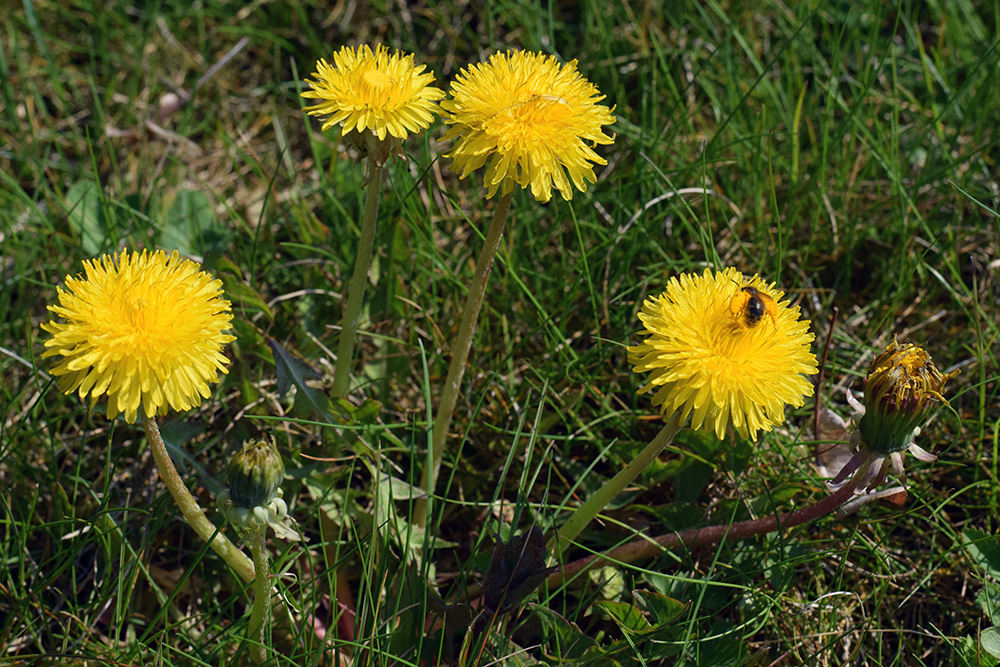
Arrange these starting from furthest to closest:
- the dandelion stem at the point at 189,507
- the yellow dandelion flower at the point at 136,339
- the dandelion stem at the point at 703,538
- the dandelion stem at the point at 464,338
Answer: the dandelion stem at the point at 703,538 < the dandelion stem at the point at 464,338 < the dandelion stem at the point at 189,507 < the yellow dandelion flower at the point at 136,339

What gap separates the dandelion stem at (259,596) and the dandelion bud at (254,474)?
0.09 m

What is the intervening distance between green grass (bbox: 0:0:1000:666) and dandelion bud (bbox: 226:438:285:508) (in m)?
0.20

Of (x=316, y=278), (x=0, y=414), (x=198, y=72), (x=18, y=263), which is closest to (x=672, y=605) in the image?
(x=316, y=278)

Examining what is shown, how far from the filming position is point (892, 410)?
150cm

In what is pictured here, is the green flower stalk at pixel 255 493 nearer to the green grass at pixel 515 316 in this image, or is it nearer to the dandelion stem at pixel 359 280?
the green grass at pixel 515 316

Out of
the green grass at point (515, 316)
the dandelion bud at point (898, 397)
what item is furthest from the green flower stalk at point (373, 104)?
the dandelion bud at point (898, 397)

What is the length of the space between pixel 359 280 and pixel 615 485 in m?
0.69

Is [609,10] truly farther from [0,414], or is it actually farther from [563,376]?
[0,414]

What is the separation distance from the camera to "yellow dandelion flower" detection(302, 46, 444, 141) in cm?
155

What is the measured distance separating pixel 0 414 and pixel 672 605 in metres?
1.67

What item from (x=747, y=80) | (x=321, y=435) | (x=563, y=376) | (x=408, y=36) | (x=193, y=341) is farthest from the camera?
(x=408, y=36)

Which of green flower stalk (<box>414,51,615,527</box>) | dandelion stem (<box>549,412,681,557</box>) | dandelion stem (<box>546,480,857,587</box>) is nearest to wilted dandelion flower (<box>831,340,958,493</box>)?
dandelion stem (<box>546,480,857,587</box>)

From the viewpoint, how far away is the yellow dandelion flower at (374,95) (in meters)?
1.55

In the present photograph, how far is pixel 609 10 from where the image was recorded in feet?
9.80
